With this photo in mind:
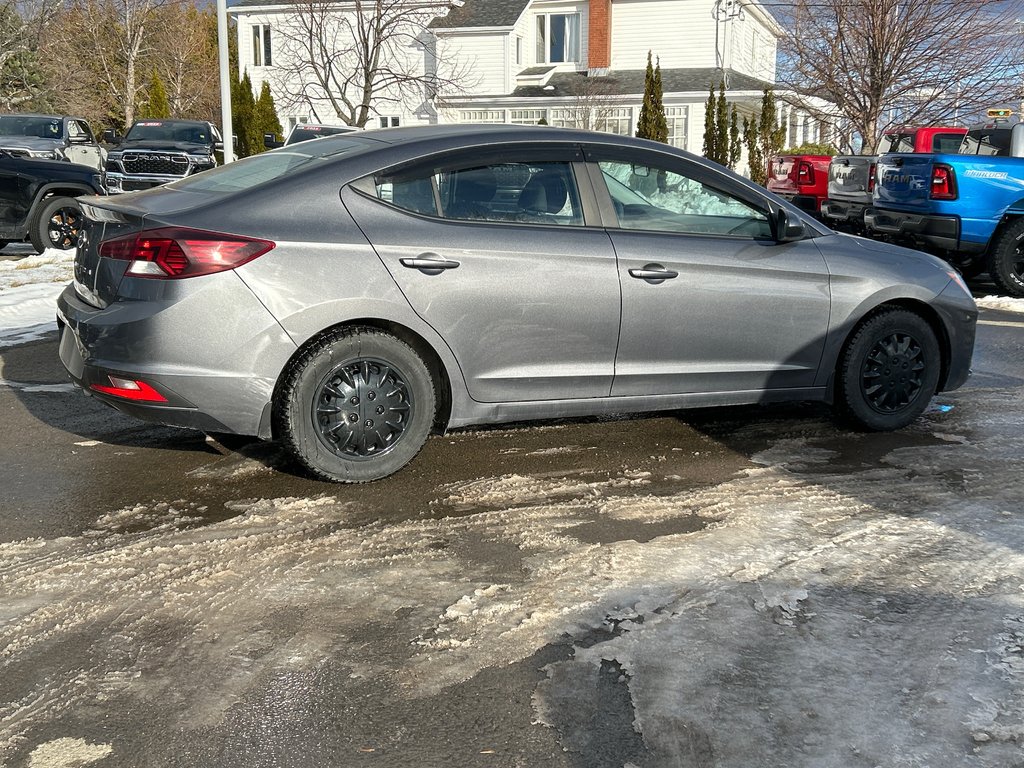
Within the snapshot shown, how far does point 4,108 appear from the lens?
1855 inches

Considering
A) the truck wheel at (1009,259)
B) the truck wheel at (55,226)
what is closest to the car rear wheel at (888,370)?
the truck wheel at (1009,259)

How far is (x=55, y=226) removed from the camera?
47.9ft

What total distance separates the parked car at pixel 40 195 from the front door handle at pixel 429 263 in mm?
10439

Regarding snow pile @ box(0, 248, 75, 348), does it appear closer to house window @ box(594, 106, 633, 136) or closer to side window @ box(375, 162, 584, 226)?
side window @ box(375, 162, 584, 226)

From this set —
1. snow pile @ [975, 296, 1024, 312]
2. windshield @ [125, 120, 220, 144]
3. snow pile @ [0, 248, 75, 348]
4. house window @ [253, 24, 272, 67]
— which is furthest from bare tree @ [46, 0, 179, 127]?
snow pile @ [975, 296, 1024, 312]

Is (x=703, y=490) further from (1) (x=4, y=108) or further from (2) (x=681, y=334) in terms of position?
(1) (x=4, y=108)

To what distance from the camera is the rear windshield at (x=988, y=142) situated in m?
12.9

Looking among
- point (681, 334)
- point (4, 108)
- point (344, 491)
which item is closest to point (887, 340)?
point (681, 334)

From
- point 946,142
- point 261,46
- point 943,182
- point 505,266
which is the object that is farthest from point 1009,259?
point 261,46

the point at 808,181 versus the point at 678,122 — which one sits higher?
the point at 678,122

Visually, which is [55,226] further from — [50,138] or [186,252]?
[186,252]

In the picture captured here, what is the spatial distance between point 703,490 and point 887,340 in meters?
1.72

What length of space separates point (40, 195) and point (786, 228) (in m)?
11.5

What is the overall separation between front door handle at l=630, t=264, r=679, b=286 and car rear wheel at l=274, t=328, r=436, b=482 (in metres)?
1.14
